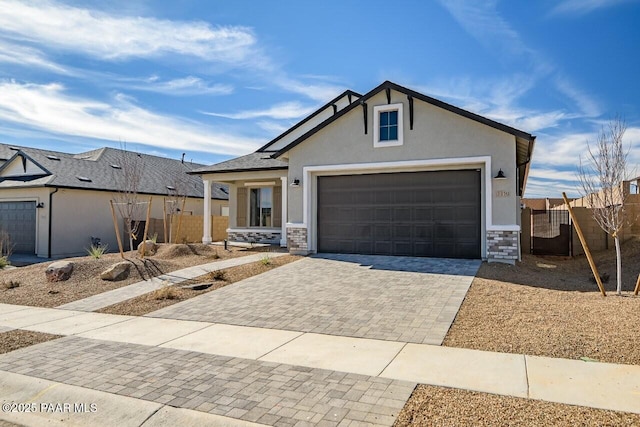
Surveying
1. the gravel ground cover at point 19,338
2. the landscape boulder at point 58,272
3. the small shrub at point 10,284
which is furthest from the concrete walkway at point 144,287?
the small shrub at point 10,284

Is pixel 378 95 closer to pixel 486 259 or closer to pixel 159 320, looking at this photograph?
pixel 486 259

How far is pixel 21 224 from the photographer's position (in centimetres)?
2181

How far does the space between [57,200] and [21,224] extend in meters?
2.70

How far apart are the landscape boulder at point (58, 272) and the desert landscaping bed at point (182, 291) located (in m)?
3.38

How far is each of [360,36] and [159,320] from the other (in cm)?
865

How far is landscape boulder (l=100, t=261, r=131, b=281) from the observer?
12.3 metres

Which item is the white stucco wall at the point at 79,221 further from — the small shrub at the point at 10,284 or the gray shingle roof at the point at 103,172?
the small shrub at the point at 10,284

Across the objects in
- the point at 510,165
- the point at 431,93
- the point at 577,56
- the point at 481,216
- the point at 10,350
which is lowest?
the point at 10,350

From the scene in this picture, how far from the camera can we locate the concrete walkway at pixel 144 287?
396 inches

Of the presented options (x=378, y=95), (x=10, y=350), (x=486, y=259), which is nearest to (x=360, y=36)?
(x=378, y=95)

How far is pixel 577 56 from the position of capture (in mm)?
13469

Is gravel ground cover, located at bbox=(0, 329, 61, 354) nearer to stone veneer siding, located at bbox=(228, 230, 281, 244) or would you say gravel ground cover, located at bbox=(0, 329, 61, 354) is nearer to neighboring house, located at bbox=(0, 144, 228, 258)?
stone veneer siding, located at bbox=(228, 230, 281, 244)

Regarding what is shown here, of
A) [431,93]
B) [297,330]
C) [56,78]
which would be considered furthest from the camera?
[56,78]

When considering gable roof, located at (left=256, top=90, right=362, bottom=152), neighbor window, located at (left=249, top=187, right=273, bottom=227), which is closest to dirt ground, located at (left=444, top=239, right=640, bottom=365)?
neighbor window, located at (left=249, top=187, right=273, bottom=227)
